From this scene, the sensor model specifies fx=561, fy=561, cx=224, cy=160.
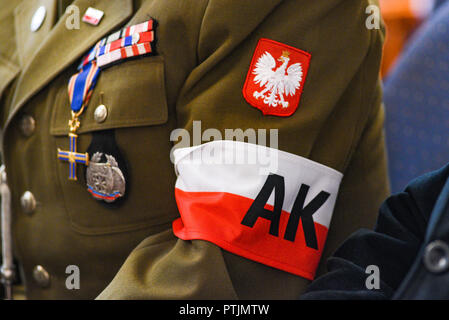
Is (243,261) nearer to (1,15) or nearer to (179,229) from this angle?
(179,229)

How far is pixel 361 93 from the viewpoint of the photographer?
67 cm

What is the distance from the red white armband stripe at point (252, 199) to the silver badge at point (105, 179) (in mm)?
85

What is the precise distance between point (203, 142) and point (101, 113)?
0.46 feet

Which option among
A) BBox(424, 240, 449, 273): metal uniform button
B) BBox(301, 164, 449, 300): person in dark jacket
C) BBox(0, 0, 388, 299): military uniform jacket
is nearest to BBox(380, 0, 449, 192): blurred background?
BBox(0, 0, 388, 299): military uniform jacket

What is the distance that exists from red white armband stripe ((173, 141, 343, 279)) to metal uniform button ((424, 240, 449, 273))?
0.16 m

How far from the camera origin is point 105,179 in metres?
0.69

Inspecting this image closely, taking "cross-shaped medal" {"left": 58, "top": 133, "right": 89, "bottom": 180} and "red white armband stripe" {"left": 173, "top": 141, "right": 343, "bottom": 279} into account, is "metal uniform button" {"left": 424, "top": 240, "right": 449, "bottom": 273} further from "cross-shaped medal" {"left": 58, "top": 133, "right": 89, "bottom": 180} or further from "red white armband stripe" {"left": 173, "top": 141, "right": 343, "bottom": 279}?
"cross-shaped medal" {"left": 58, "top": 133, "right": 89, "bottom": 180}

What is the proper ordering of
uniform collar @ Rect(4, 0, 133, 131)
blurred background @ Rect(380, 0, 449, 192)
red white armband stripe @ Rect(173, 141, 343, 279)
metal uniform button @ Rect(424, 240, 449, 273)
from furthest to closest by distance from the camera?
blurred background @ Rect(380, 0, 449, 192), uniform collar @ Rect(4, 0, 133, 131), red white armband stripe @ Rect(173, 141, 343, 279), metal uniform button @ Rect(424, 240, 449, 273)

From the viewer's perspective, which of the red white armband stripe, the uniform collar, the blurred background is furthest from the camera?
the blurred background

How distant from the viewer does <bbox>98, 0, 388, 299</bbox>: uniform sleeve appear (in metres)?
0.61

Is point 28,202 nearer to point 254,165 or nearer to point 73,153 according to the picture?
point 73,153

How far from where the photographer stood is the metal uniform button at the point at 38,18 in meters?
0.79

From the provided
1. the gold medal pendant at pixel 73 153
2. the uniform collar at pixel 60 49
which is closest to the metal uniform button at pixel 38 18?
the uniform collar at pixel 60 49

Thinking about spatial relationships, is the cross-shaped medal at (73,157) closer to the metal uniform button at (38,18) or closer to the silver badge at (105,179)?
the silver badge at (105,179)
